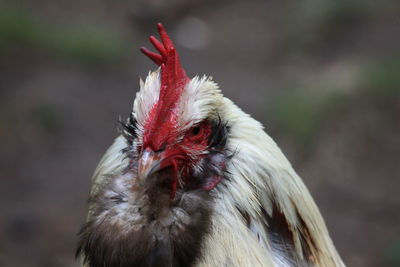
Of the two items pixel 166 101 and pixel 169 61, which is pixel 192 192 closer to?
pixel 166 101

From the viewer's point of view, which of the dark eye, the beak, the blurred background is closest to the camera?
the beak

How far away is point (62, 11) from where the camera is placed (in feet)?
27.3

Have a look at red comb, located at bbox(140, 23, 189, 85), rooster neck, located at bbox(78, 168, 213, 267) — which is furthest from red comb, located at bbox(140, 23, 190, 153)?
rooster neck, located at bbox(78, 168, 213, 267)

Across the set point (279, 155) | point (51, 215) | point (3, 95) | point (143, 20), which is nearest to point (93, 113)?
point (3, 95)

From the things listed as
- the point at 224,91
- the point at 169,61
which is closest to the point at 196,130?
the point at 169,61

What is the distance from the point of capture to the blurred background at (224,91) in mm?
5605

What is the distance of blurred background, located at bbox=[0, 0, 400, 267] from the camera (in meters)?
5.61

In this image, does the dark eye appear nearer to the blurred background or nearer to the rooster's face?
the rooster's face

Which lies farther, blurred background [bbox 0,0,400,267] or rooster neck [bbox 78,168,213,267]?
blurred background [bbox 0,0,400,267]

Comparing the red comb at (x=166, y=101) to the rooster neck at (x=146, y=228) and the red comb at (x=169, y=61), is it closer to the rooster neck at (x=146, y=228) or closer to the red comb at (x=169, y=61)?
the red comb at (x=169, y=61)

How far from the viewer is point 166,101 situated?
248 centimetres

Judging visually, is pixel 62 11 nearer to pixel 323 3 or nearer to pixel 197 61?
pixel 197 61

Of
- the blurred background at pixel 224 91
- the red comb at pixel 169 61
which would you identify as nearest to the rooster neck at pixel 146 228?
the red comb at pixel 169 61

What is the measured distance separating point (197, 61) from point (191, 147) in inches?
203
